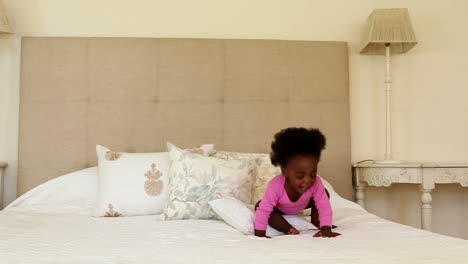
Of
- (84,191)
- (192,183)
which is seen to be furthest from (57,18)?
(192,183)

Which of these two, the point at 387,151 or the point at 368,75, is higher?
the point at 368,75

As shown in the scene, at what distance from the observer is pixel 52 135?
261 centimetres

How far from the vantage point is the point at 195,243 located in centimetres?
146

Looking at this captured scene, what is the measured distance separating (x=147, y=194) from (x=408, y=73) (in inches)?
67.8

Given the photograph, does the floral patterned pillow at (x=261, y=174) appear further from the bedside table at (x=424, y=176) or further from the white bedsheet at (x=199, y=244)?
the bedside table at (x=424, y=176)

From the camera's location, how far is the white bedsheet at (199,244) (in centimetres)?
124

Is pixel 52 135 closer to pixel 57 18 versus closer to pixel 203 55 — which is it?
pixel 57 18

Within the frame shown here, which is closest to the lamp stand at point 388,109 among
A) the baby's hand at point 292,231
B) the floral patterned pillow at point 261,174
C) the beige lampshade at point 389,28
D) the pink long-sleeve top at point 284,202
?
the beige lampshade at point 389,28

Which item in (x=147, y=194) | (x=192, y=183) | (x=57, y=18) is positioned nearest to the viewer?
(x=192, y=183)

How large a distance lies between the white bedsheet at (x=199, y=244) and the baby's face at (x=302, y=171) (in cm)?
17

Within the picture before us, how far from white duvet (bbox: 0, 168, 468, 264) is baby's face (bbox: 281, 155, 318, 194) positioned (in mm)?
169

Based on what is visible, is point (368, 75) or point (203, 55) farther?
point (368, 75)

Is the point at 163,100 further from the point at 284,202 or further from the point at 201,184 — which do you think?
the point at 284,202

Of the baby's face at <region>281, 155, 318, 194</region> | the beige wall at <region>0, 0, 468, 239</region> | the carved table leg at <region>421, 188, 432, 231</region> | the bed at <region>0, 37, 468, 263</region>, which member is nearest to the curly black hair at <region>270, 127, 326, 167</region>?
the baby's face at <region>281, 155, 318, 194</region>
